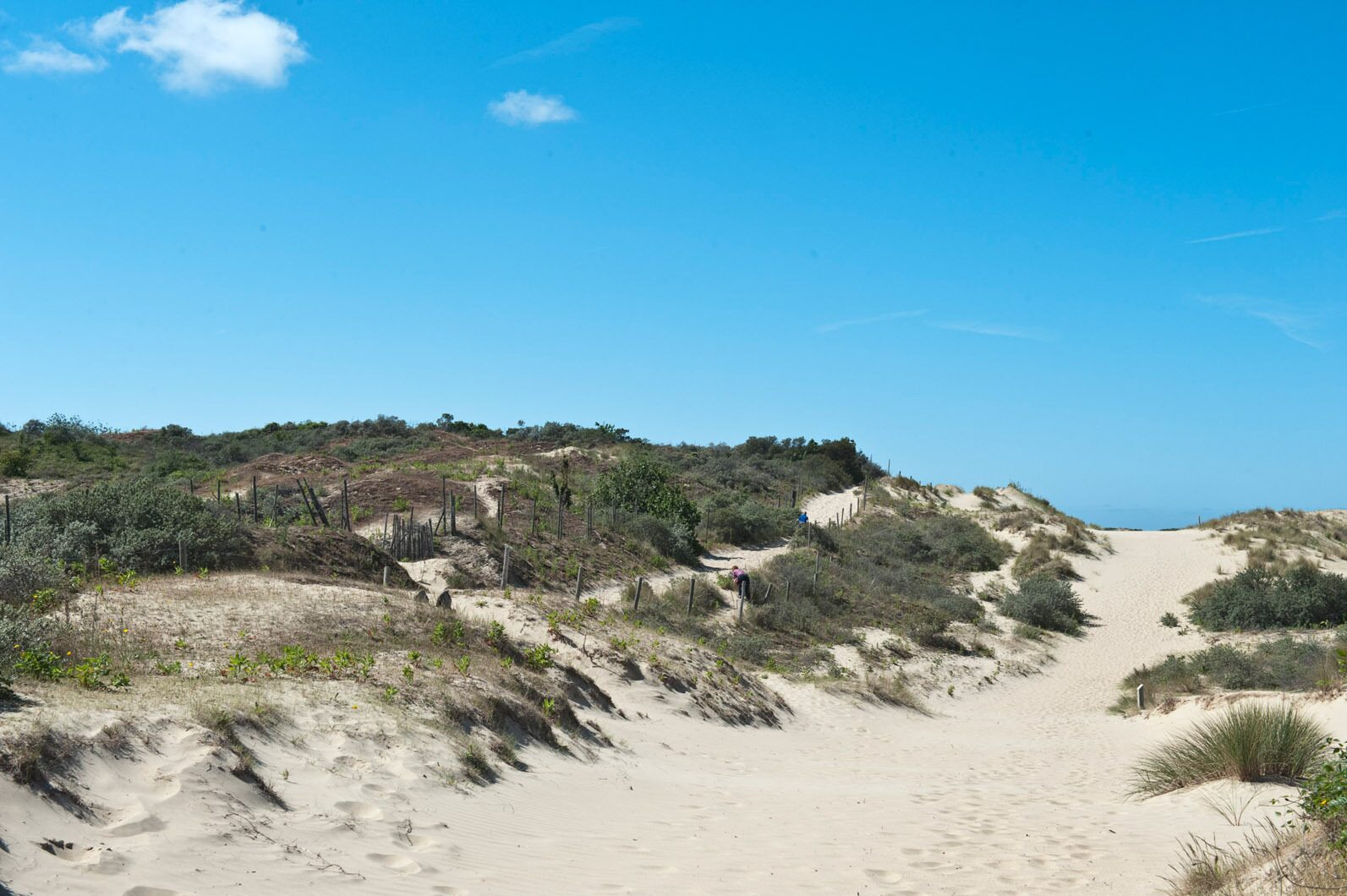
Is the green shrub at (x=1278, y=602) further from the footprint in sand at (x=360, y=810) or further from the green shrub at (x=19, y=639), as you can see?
the green shrub at (x=19, y=639)

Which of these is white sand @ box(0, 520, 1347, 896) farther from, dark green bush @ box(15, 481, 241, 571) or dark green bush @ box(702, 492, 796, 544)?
dark green bush @ box(702, 492, 796, 544)

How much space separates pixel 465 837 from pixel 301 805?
4.04ft

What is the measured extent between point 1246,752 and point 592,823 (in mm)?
6976

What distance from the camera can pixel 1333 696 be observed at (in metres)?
15.7

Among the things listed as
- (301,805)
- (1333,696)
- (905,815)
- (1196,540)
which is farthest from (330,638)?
(1196,540)

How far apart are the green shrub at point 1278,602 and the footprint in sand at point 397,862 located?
30608mm

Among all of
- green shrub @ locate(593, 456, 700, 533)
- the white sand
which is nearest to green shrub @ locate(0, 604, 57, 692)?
the white sand

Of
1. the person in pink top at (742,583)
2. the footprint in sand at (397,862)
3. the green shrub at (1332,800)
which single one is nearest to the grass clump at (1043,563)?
the person in pink top at (742,583)

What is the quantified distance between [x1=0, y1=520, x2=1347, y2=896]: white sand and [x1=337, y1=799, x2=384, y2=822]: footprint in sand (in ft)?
0.09

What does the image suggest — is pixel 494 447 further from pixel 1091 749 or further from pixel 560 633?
pixel 1091 749

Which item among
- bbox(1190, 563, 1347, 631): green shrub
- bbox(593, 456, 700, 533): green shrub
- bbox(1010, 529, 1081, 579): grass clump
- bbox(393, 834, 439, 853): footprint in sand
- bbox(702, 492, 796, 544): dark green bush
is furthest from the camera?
bbox(702, 492, 796, 544): dark green bush

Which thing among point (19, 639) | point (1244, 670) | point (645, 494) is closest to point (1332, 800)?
point (19, 639)

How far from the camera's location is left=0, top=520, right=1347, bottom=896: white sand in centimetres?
565

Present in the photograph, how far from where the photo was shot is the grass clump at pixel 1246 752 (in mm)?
9828
